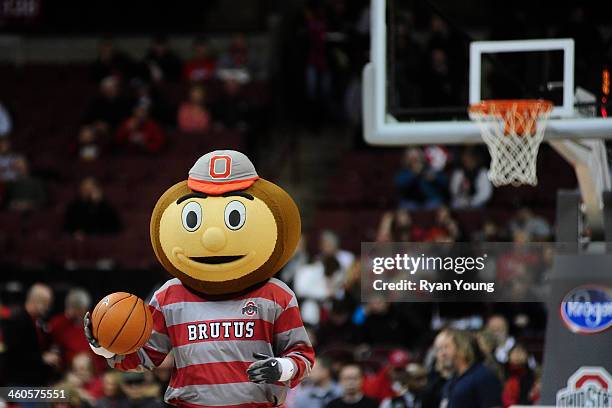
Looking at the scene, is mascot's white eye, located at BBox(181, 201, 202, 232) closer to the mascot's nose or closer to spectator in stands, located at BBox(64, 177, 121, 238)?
the mascot's nose

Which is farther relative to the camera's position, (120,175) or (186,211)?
(120,175)

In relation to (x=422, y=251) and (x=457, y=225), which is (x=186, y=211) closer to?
(x=422, y=251)

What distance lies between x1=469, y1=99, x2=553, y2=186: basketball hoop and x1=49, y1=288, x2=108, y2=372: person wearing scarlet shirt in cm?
412

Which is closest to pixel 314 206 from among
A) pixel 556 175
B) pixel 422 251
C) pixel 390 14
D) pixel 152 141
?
pixel 152 141

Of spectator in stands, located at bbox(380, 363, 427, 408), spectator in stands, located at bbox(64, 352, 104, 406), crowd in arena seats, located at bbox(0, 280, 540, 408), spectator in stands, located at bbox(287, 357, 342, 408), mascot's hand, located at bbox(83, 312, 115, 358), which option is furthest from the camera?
spectator in stands, located at bbox(287, 357, 342, 408)

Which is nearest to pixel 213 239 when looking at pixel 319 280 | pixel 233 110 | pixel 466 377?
pixel 466 377

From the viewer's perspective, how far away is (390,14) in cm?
715

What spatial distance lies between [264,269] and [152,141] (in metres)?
8.56

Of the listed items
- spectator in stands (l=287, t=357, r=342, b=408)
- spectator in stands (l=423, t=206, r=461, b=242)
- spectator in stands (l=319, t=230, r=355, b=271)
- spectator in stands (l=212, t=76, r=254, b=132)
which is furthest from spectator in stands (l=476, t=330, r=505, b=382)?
spectator in stands (l=212, t=76, r=254, b=132)

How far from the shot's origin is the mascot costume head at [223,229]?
5.44 meters

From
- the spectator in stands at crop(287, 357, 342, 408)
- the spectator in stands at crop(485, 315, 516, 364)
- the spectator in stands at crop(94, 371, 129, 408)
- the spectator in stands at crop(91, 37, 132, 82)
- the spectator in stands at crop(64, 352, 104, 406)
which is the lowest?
the spectator in stands at crop(287, 357, 342, 408)

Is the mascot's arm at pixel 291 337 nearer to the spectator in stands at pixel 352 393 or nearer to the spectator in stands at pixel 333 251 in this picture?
the spectator in stands at pixel 352 393

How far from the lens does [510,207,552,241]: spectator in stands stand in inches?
436

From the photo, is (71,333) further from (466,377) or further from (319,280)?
(466,377)
